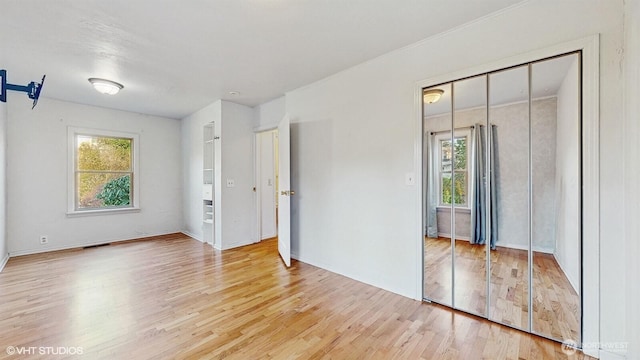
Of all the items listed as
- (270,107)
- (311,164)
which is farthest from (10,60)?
(311,164)

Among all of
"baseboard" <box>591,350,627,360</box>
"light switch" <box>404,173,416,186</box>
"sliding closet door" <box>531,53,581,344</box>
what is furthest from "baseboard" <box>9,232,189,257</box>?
"baseboard" <box>591,350,627,360</box>

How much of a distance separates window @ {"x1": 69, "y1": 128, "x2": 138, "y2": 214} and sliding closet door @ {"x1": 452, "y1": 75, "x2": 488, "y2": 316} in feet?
18.6

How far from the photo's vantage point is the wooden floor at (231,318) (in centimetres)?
189

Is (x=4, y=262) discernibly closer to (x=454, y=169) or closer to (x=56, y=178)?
(x=56, y=178)

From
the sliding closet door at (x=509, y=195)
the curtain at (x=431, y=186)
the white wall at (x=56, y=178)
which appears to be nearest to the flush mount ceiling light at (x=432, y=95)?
the curtain at (x=431, y=186)

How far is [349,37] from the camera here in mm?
2492

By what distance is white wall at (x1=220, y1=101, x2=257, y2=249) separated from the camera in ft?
14.9

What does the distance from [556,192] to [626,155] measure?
1.54 feet

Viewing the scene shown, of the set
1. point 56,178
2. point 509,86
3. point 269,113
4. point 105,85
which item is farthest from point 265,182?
point 509,86

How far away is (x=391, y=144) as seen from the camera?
2820 mm

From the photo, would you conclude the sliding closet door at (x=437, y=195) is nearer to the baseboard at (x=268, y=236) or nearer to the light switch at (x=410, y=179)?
the light switch at (x=410, y=179)

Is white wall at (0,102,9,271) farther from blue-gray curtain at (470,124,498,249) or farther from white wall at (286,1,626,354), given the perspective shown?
blue-gray curtain at (470,124,498,249)

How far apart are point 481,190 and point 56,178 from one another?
243 inches

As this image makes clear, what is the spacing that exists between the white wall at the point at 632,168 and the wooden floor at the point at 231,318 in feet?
1.43
